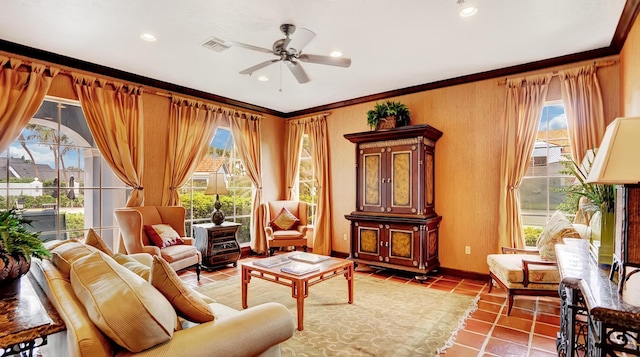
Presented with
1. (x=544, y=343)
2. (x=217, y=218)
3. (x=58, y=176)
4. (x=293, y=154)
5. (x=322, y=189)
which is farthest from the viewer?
(x=293, y=154)

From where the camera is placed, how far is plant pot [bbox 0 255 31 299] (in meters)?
1.42

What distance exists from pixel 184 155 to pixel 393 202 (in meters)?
3.15

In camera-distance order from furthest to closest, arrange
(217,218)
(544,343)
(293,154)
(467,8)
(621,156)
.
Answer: (293,154)
(217,218)
(467,8)
(544,343)
(621,156)

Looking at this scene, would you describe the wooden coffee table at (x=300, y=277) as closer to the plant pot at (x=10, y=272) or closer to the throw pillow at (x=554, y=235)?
the plant pot at (x=10, y=272)

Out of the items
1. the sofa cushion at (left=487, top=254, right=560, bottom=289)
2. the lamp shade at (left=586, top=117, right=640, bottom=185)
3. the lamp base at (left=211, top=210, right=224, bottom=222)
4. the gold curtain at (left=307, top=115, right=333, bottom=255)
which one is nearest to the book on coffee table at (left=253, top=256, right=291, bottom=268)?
the lamp base at (left=211, top=210, right=224, bottom=222)

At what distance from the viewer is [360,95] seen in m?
5.33

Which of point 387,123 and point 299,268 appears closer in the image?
point 299,268

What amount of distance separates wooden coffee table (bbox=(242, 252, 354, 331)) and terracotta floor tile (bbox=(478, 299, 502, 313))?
1356mm

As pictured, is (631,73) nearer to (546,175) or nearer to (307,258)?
(546,175)

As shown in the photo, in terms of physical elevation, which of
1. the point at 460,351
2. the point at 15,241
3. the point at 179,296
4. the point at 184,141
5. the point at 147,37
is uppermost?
the point at 147,37

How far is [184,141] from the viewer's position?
4.84 metres

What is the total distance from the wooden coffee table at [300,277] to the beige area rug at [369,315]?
0.21 metres

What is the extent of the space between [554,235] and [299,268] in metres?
2.52

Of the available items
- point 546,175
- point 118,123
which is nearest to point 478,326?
point 546,175
